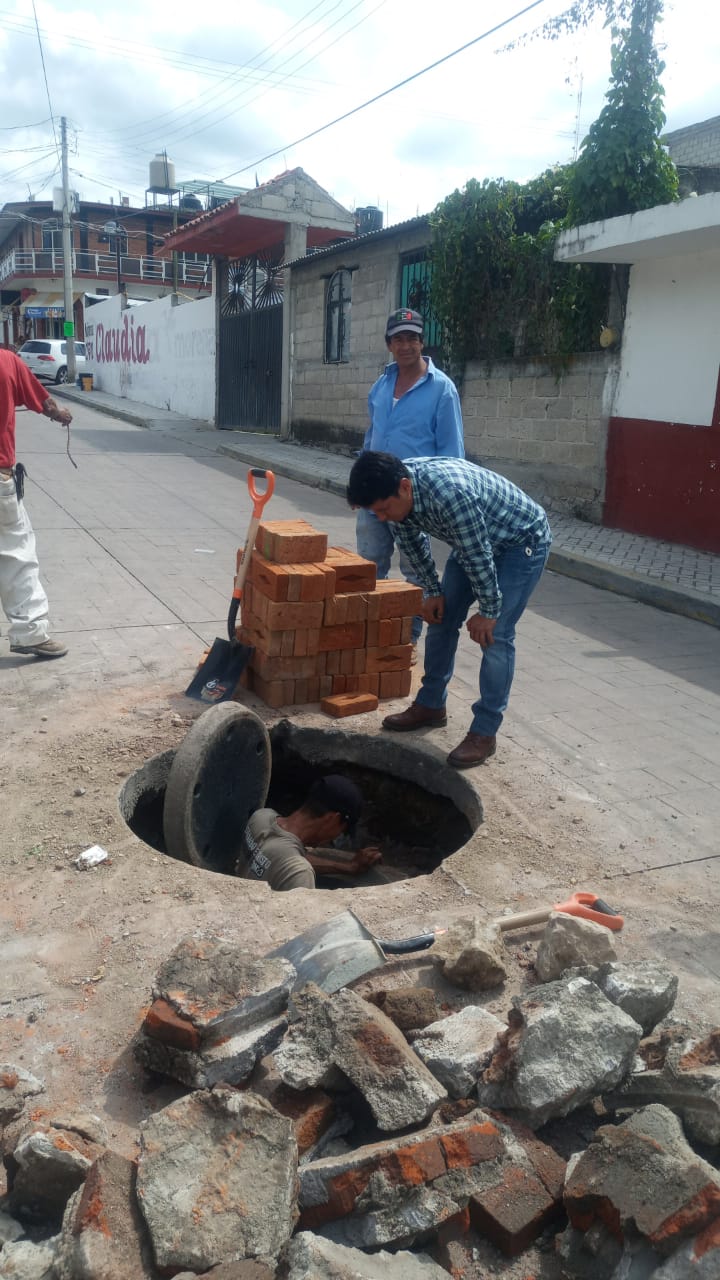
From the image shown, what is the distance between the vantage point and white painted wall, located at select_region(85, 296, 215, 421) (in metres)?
22.9

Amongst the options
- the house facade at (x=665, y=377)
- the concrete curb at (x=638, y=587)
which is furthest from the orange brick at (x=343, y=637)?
the house facade at (x=665, y=377)

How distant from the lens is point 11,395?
5.51m

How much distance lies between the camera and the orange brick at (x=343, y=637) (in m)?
5.04

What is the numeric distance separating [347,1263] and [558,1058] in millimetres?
688

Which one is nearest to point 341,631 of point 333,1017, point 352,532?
point 333,1017

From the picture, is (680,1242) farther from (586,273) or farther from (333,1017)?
(586,273)

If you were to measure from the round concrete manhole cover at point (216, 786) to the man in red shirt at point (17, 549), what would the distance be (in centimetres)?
196

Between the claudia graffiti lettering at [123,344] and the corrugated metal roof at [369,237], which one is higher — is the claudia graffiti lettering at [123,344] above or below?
below

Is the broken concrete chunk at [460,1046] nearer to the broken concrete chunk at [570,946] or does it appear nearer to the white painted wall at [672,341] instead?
the broken concrete chunk at [570,946]

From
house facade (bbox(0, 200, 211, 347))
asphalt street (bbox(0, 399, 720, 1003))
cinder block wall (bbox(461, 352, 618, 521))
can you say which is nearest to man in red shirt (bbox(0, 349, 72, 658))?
asphalt street (bbox(0, 399, 720, 1003))

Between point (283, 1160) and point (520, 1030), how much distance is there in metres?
0.66

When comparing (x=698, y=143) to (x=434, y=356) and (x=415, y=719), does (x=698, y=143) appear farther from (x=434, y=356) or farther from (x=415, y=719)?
(x=415, y=719)

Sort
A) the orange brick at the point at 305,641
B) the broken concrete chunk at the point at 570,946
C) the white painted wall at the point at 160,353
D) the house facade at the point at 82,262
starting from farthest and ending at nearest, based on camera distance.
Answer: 1. the house facade at the point at 82,262
2. the white painted wall at the point at 160,353
3. the orange brick at the point at 305,641
4. the broken concrete chunk at the point at 570,946

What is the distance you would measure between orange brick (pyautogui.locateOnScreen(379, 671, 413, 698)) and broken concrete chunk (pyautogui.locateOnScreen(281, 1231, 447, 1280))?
343cm
